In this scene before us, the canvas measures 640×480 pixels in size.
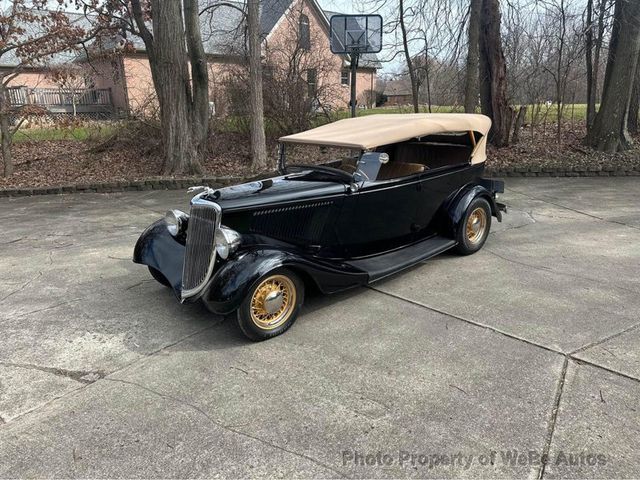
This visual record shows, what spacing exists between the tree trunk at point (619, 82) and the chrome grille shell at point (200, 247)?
422 inches

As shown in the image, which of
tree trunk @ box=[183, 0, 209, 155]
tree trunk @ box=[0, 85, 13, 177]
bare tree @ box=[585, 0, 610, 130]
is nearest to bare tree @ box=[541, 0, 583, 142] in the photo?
bare tree @ box=[585, 0, 610, 130]

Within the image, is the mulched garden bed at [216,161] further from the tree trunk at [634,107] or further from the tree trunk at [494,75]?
the tree trunk at [634,107]

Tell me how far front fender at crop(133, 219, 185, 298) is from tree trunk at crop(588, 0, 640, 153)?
35.1ft

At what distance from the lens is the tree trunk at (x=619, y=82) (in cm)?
1020

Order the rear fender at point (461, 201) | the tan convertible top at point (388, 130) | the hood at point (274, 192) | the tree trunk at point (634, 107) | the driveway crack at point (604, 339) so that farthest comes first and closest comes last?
1. the tree trunk at point (634, 107)
2. the rear fender at point (461, 201)
3. the tan convertible top at point (388, 130)
4. the hood at point (274, 192)
5. the driveway crack at point (604, 339)

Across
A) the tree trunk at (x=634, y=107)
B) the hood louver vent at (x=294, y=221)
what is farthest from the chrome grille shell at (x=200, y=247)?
the tree trunk at (x=634, y=107)

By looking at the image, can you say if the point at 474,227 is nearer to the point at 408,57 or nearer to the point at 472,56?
the point at 472,56

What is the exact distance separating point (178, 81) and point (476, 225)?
765 centimetres

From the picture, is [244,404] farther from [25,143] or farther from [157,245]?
[25,143]

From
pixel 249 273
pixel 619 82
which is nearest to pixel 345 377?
pixel 249 273

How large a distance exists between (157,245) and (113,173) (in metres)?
7.92

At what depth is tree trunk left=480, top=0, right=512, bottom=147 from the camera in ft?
37.2

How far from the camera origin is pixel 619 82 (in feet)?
34.9

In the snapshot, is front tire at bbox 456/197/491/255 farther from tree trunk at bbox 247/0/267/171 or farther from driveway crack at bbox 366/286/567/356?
tree trunk at bbox 247/0/267/171
